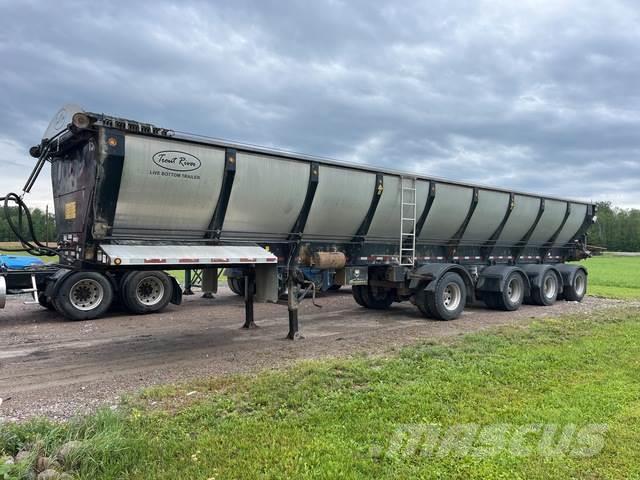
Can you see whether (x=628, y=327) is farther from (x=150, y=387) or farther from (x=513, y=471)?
(x=150, y=387)

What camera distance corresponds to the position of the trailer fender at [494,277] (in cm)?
1272

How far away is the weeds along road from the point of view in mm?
6012

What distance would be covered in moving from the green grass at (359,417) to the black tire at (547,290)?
7.10 metres

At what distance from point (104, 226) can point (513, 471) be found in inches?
227

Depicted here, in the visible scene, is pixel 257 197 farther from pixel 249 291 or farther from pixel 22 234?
pixel 22 234

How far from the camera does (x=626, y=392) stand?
5410 mm

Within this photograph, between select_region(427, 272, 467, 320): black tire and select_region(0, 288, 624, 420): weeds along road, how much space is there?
0.29 metres

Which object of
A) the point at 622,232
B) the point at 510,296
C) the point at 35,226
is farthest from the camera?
the point at 622,232

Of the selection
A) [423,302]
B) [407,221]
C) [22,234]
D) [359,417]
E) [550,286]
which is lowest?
[359,417]

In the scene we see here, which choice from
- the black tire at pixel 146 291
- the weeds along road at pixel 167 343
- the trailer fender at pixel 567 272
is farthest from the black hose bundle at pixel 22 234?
the trailer fender at pixel 567 272

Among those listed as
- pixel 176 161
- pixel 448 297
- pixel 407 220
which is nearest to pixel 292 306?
pixel 176 161

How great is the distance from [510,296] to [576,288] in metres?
3.83

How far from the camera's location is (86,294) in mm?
11242

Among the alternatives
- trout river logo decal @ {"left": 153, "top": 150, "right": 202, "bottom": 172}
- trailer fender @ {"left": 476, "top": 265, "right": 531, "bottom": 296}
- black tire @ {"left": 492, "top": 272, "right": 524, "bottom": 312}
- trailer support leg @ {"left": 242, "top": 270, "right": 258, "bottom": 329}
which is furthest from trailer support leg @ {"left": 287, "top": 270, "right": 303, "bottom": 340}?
black tire @ {"left": 492, "top": 272, "right": 524, "bottom": 312}
